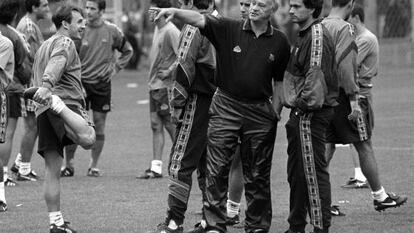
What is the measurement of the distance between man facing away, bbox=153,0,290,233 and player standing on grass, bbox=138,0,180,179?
13.2 ft

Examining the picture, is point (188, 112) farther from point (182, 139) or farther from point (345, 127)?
point (345, 127)

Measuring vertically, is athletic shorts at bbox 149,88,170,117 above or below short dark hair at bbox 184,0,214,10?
below

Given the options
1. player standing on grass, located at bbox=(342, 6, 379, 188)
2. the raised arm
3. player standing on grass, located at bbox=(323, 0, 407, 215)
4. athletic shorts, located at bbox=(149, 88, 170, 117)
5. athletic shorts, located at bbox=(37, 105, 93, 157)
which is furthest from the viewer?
athletic shorts, located at bbox=(149, 88, 170, 117)

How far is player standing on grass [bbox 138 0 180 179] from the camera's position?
13.6m

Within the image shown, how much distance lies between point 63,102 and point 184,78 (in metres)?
1.09

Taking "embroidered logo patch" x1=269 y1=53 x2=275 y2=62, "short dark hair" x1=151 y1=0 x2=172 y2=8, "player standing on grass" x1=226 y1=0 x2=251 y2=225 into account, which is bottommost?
"player standing on grass" x1=226 y1=0 x2=251 y2=225

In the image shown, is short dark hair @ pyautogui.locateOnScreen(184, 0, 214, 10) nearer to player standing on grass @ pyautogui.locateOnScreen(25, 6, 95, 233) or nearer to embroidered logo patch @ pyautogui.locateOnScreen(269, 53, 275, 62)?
embroidered logo patch @ pyautogui.locateOnScreen(269, 53, 275, 62)

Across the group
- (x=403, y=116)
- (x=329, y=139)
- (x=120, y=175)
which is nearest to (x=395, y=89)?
(x=403, y=116)

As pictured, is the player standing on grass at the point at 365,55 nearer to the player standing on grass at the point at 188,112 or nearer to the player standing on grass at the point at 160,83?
the player standing on grass at the point at 188,112

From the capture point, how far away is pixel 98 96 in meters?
14.3

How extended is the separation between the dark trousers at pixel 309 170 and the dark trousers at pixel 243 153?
223 mm

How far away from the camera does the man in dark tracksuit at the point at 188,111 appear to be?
9.66 meters

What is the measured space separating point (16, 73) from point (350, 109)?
182 inches

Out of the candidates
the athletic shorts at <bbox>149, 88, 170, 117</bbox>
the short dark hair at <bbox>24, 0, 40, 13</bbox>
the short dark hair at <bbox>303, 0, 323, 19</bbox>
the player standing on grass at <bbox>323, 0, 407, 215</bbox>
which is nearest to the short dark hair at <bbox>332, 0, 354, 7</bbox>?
the player standing on grass at <bbox>323, 0, 407, 215</bbox>
